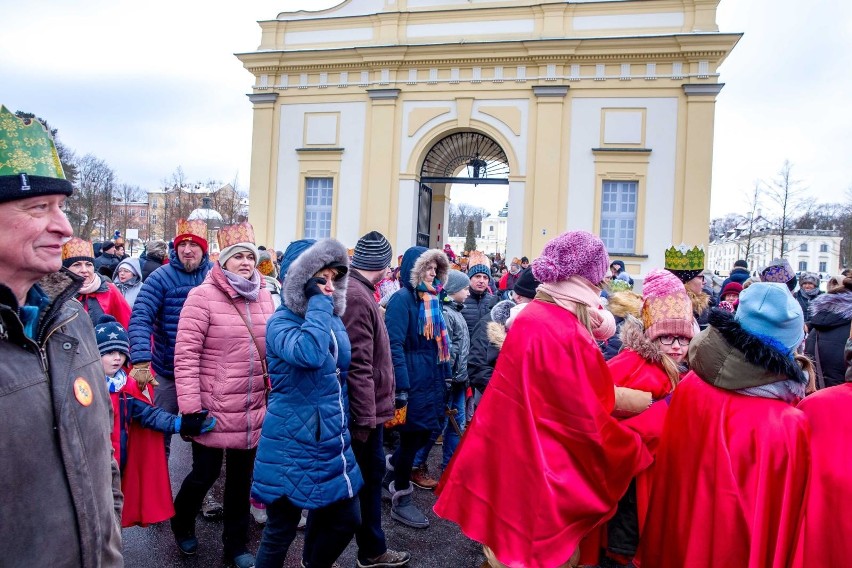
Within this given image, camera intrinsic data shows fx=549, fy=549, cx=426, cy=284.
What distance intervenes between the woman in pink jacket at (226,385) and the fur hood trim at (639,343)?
2.39 metres

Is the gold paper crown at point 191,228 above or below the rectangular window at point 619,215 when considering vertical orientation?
below

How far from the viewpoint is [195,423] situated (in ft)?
11.3

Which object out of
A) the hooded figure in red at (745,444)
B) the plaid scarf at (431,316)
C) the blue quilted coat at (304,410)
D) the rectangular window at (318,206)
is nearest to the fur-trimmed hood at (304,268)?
the blue quilted coat at (304,410)

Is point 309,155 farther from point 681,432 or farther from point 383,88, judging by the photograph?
point 681,432

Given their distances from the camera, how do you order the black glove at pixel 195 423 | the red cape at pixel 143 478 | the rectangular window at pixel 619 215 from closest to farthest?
1. the black glove at pixel 195 423
2. the red cape at pixel 143 478
3. the rectangular window at pixel 619 215

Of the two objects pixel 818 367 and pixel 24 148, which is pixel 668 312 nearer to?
pixel 818 367

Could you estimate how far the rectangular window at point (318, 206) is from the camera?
19.2 meters

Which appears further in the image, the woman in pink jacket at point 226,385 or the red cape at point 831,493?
the woman in pink jacket at point 226,385

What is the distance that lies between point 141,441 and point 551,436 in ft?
8.98

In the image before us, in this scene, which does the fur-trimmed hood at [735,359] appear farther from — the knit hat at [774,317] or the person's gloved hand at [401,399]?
the person's gloved hand at [401,399]

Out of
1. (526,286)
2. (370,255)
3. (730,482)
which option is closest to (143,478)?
(370,255)

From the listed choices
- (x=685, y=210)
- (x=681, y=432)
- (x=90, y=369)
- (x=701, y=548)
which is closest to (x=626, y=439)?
(x=681, y=432)

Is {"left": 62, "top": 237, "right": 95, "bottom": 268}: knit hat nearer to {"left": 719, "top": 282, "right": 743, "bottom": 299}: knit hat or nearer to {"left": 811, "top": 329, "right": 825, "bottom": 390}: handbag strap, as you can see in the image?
{"left": 811, "top": 329, "right": 825, "bottom": 390}: handbag strap

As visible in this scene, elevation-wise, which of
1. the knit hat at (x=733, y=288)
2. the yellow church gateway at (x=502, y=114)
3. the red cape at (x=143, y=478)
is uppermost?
the yellow church gateway at (x=502, y=114)
